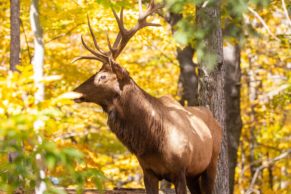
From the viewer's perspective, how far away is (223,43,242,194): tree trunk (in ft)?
45.0

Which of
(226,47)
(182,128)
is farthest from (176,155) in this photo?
(226,47)

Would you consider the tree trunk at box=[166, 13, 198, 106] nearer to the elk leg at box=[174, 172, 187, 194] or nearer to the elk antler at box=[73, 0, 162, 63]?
the elk antler at box=[73, 0, 162, 63]

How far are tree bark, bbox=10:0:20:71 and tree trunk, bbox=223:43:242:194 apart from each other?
628cm

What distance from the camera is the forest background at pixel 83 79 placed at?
4.86 m

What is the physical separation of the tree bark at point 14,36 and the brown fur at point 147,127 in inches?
56.3

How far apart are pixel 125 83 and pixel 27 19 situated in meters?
5.40

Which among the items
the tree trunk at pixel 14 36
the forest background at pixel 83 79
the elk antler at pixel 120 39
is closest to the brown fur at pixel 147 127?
the elk antler at pixel 120 39

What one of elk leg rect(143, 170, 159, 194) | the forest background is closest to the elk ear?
the forest background

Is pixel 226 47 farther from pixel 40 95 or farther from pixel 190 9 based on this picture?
pixel 40 95

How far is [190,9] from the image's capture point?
12648 millimetres

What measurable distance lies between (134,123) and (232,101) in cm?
670

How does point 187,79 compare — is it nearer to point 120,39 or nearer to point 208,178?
point 208,178

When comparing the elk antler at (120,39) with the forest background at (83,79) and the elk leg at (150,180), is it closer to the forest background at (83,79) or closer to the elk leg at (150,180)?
the forest background at (83,79)

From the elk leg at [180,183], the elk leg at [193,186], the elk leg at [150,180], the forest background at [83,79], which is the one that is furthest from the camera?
the elk leg at [193,186]
